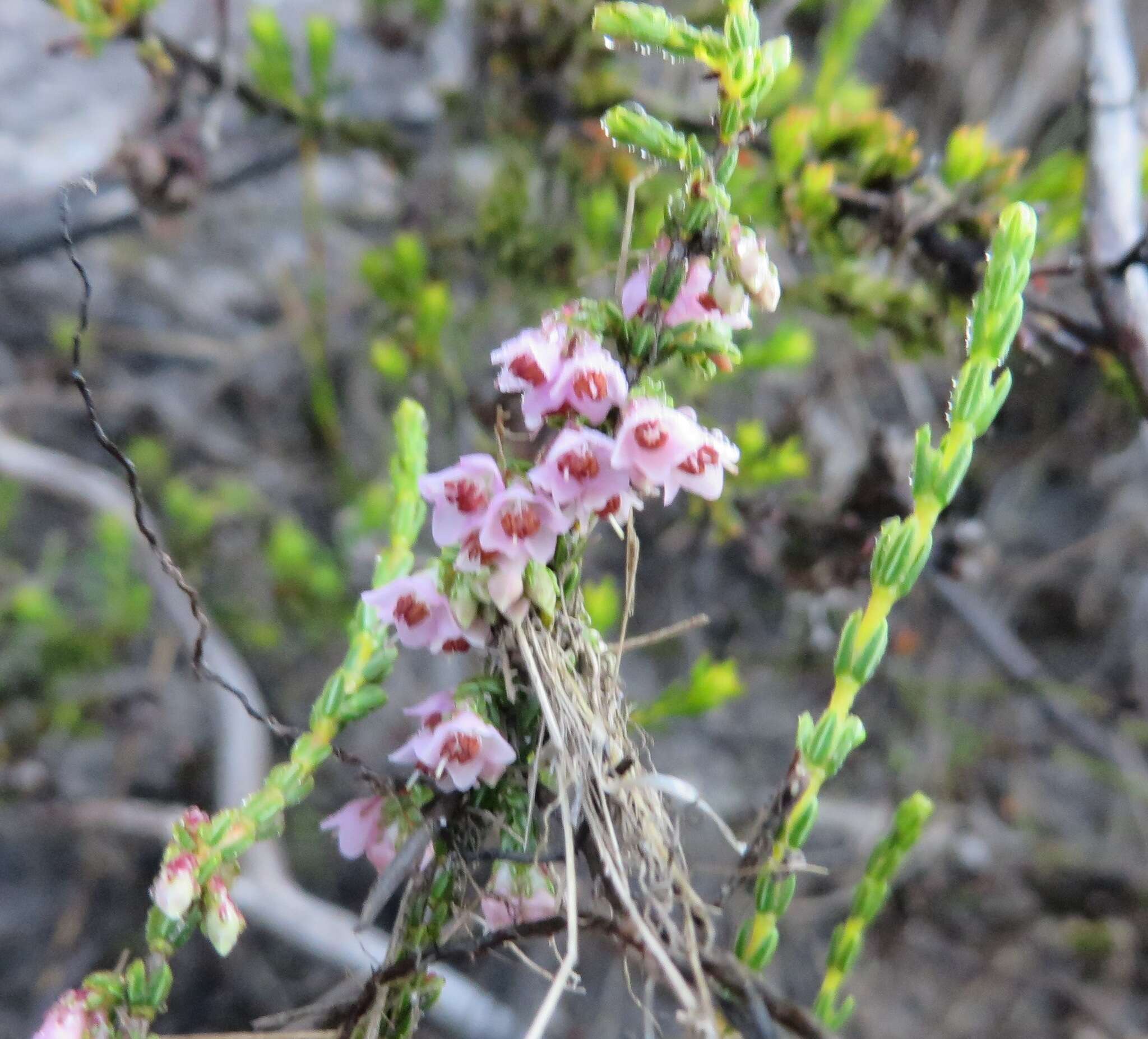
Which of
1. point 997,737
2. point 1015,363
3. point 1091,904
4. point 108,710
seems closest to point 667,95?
point 1015,363

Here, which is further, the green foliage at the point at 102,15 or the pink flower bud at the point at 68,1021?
the green foliage at the point at 102,15

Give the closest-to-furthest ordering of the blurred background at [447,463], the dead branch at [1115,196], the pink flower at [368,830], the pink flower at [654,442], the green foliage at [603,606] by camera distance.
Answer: the pink flower at [654,442] → the pink flower at [368,830] → the dead branch at [1115,196] → the green foliage at [603,606] → the blurred background at [447,463]

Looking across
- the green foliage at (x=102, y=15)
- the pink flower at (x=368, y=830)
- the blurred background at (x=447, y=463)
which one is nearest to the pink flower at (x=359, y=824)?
the pink flower at (x=368, y=830)

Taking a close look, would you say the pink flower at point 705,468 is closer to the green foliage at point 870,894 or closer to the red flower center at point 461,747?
the red flower center at point 461,747

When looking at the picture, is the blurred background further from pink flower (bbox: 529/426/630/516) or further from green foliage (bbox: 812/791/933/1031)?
pink flower (bbox: 529/426/630/516)

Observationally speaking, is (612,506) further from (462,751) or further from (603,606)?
(603,606)

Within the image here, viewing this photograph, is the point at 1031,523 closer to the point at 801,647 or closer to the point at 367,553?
the point at 801,647
